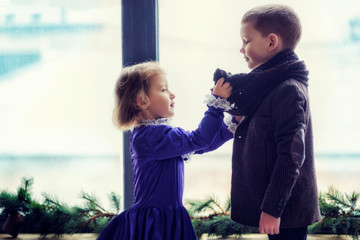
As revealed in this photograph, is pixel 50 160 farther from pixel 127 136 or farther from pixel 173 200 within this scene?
pixel 173 200

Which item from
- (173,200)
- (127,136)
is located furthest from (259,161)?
(127,136)

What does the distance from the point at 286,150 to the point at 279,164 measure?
4 centimetres

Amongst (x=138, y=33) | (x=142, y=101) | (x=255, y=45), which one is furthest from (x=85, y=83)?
(x=255, y=45)

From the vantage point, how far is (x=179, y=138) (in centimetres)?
125

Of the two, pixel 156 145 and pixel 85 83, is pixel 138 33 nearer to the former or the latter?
pixel 85 83

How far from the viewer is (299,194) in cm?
104

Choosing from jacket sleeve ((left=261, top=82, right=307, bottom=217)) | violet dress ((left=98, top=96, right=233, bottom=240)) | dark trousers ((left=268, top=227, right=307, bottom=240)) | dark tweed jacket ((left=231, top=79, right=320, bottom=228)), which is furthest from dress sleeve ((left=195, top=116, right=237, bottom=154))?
dark trousers ((left=268, top=227, right=307, bottom=240))

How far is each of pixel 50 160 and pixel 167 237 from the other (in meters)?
0.70

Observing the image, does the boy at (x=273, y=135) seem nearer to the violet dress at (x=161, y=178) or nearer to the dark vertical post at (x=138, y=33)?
the violet dress at (x=161, y=178)

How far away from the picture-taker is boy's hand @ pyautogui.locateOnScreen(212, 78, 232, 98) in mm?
1159

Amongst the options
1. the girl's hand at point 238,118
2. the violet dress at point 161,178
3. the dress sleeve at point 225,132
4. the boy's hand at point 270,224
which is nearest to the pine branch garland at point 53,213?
the violet dress at point 161,178

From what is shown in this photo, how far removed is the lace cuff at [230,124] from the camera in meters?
1.25

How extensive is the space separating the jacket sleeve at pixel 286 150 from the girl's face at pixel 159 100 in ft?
1.34

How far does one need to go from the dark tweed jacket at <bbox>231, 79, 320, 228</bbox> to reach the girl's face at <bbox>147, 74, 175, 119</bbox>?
1.00ft
